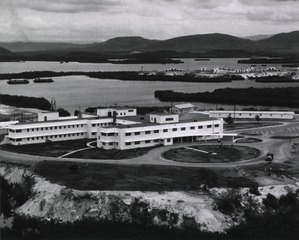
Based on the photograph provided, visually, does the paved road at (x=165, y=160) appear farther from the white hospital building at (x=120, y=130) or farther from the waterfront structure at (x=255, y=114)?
the waterfront structure at (x=255, y=114)

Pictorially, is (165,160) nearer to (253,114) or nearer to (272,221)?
(272,221)

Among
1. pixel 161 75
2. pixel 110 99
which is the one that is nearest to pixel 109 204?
pixel 110 99

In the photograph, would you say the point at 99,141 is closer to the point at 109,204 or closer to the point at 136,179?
the point at 136,179

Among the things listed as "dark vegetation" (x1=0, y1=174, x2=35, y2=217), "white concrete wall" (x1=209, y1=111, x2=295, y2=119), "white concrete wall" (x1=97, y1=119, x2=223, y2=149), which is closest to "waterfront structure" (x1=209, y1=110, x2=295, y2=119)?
"white concrete wall" (x1=209, y1=111, x2=295, y2=119)

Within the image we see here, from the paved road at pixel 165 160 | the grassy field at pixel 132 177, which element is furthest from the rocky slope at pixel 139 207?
the paved road at pixel 165 160

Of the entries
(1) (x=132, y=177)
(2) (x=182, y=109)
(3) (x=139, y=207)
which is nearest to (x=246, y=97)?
(2) (x=182, y=109)

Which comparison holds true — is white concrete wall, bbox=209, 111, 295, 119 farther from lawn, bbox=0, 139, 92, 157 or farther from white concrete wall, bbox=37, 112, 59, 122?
lawn, bbox=0, 139, 92, 157
